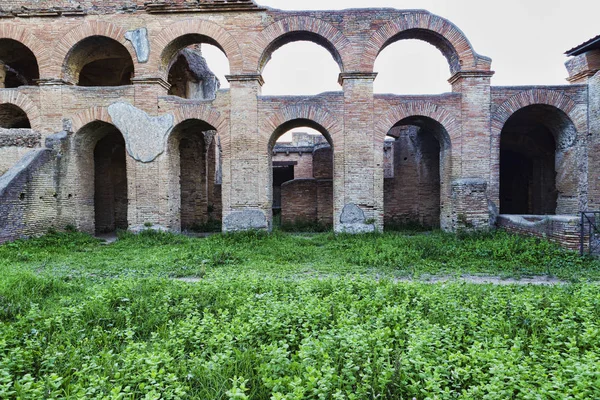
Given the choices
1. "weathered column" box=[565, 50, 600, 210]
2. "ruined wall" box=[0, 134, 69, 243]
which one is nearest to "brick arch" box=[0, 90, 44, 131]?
"ruined wall" box=[0, 134, 69, 243]

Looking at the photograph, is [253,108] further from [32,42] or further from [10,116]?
[10,116]

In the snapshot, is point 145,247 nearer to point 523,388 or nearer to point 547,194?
point 523,388

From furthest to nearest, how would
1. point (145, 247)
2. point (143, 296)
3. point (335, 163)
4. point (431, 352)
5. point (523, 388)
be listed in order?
point (335, 163) < point (145, 247) < point (143, 296) < point (431, 352) < point (523, 388)

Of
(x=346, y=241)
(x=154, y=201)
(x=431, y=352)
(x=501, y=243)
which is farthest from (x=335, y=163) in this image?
(x=431, y=352)

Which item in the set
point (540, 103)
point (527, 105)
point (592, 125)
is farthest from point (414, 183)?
point (592, 125)

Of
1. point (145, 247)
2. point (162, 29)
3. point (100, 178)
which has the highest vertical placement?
point (162, 29)

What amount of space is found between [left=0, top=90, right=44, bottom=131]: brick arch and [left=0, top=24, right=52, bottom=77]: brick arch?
1.09 metres

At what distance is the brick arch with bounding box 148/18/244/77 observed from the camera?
11.6 m

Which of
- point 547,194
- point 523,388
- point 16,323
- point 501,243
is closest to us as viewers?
point 523,388

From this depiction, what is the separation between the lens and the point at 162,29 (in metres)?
11.7

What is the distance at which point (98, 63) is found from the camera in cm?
1539

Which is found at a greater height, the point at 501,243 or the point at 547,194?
the point at 547,194

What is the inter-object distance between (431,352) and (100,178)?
15.4 meters

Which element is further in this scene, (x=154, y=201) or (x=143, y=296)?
(x=154, y=201)
